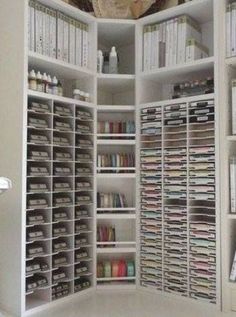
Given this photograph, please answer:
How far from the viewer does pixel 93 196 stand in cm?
234

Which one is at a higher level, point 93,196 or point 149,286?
point 93,196

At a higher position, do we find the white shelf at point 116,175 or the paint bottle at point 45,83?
the paint bottle at point 45,83

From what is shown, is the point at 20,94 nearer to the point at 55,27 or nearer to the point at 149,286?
the point at 55,27

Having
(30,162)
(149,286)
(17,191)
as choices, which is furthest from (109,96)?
(149,286)

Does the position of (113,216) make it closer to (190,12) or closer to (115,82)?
(115,82)

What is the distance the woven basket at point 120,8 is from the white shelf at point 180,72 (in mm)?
420

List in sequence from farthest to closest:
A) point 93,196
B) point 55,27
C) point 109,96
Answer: point 109,96, point 93,196, point 55,27

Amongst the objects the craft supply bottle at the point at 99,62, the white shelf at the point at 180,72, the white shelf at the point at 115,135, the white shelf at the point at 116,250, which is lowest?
the white shelf at the point at 116,250

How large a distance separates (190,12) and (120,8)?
474 mm

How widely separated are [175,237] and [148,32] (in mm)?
1361

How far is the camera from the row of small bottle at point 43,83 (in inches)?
79.3

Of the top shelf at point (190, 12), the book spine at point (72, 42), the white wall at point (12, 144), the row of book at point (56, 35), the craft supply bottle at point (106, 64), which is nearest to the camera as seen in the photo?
the white wall at point (12, 144)

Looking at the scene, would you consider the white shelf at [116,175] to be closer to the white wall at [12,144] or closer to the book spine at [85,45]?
the white wall at [12,144]

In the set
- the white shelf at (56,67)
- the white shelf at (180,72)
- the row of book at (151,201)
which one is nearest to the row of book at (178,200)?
the row of book at (151,201)
